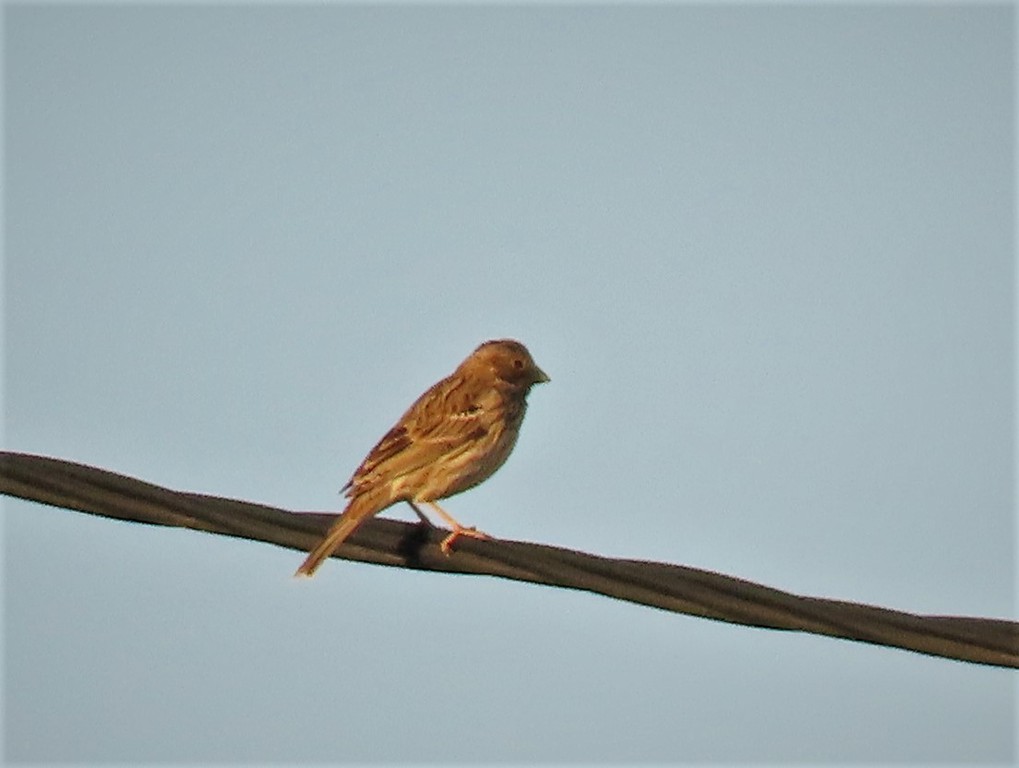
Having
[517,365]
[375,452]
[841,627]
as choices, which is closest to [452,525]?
[375,452]

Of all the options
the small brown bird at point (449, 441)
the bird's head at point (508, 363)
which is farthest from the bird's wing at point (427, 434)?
the bird's head at point (508, 363)

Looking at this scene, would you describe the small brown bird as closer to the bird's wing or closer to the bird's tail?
the bird's wing

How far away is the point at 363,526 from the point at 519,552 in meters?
0.97

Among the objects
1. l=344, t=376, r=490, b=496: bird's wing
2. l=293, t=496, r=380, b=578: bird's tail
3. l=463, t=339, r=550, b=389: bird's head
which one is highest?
l=463, t=339, r=550, b=389: bird's head

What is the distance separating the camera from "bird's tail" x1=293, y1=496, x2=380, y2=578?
7.35m

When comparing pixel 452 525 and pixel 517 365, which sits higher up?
pixel 517 365

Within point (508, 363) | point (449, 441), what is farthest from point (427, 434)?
point (508, 363)

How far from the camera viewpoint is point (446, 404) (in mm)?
10969

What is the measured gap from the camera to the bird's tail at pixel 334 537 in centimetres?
735

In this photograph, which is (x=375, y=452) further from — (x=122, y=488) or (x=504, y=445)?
(x=122, y=488)

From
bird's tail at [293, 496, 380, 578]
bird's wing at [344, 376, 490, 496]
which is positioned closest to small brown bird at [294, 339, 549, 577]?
bird's wing at [344, 376, 490, 496]

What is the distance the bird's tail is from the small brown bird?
42 cm

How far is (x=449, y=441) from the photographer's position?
10.6 m

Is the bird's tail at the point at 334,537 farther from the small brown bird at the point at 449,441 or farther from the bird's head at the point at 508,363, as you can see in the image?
the bird's head at the point at 508,363
